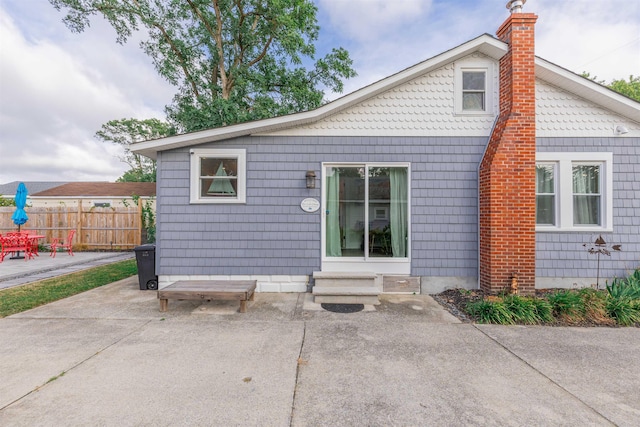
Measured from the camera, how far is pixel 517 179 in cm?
508

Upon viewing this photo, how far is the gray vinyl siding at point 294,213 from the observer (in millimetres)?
5613

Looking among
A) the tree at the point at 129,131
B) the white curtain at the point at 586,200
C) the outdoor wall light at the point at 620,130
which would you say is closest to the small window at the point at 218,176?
the white curtain at the point at 586,200

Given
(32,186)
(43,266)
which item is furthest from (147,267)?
(32,186)

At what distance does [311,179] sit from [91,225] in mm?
11528

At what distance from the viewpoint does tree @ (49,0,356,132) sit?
10812 millimetres

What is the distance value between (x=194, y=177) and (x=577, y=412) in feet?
20.2

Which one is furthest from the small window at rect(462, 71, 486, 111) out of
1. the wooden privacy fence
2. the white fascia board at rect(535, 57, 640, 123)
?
the wooden privacy fence

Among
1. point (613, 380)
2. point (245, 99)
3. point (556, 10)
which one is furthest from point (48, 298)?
point (556, 10)

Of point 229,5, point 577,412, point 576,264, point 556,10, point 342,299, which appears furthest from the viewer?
point 229,5

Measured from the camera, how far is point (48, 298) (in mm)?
5066

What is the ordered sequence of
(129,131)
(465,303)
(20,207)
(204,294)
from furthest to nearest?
1. (129,131)
2. (20,207)
3. (465,303)
4. (204,294)

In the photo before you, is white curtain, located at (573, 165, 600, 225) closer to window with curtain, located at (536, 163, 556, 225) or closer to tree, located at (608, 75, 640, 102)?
window with curtain, located at (536, 163, 556, 225)

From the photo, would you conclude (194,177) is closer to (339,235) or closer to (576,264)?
(339,235)

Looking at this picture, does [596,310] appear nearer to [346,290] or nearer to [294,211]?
[346,290]
